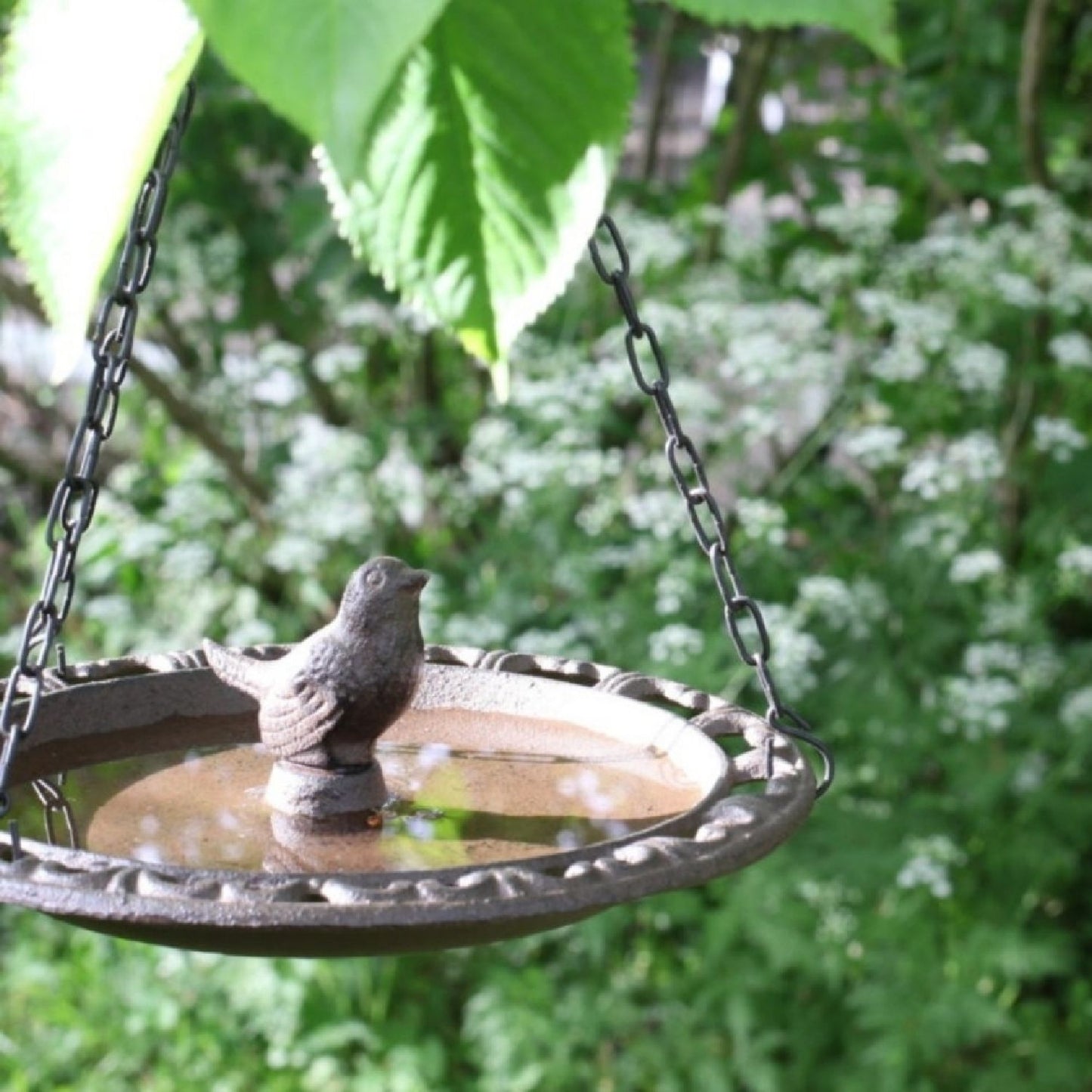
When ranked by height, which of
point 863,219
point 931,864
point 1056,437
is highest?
point 863,219

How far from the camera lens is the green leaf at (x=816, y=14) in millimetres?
263

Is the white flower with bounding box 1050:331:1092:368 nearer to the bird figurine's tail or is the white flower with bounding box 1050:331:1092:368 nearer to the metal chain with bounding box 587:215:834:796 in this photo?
the metal chain with bounding box 587:215:834:796

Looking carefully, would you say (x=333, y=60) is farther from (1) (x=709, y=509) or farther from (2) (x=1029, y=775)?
(2) (x=1029, y=775)

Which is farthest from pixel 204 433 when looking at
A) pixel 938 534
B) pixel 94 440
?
pixel 94 440

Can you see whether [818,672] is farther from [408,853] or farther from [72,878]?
[72,878]

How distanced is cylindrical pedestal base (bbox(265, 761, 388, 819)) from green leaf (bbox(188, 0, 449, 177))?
79cm

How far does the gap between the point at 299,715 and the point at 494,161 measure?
743 mm

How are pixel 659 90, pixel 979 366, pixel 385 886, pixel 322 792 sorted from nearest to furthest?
pixel 385 886, pixel 322 792, pixel 979 366, pixel 659 90

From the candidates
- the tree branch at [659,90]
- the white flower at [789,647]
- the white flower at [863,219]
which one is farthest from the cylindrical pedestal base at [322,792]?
the tree branch at [659,90]

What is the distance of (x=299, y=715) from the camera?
104cm

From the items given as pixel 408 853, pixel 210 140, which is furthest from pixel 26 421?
pixel 408 853

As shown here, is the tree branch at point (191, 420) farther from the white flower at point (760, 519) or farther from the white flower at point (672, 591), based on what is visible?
the white flower at point (760, 519)

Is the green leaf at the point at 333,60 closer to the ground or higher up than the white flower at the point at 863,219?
closer to the ground

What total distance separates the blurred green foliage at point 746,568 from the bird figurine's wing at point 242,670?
54.3 inches
